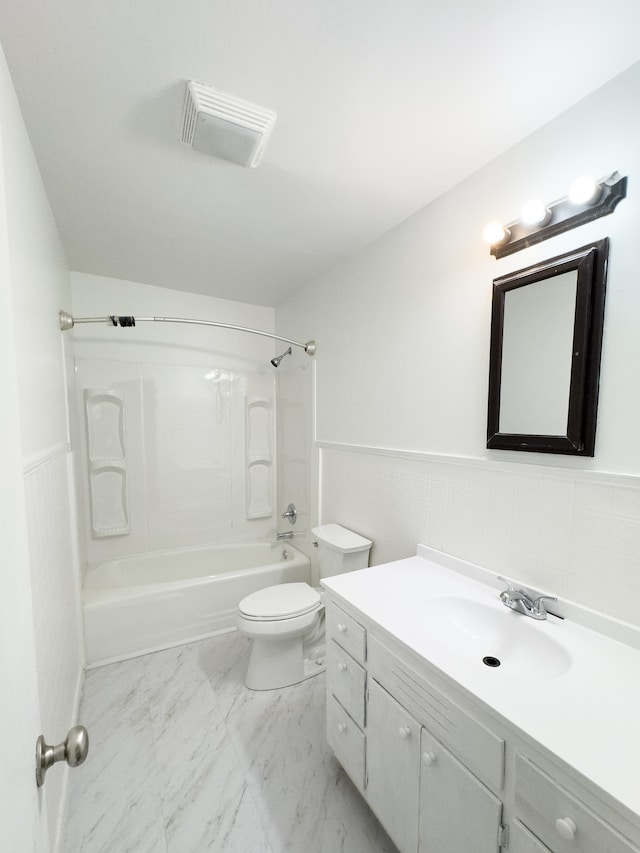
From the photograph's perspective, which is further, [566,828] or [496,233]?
Answer: [496,233]

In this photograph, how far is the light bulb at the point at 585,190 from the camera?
1043 mm

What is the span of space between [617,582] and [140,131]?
82.5 inches

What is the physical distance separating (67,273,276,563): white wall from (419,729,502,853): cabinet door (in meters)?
2.38

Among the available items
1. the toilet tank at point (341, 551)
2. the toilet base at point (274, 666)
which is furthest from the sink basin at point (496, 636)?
the toilet base at point (274, 666)

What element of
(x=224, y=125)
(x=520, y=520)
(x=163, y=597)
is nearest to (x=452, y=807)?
(x=520, y=520)

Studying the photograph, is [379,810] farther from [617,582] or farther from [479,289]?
[479,289]

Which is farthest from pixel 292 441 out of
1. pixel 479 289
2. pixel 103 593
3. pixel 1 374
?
pixel 1 374

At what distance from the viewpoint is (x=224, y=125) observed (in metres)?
1.18

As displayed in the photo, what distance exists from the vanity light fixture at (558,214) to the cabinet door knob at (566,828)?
1.46 m

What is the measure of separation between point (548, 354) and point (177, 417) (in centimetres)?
253

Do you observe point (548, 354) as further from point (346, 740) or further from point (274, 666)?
point (274, 666)

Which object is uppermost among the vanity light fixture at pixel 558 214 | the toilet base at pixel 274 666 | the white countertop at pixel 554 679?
the vanity light fixture at pixel 558 214

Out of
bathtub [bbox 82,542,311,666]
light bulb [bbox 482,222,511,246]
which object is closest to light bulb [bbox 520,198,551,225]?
light bulb [bbox 482,222,511,246]

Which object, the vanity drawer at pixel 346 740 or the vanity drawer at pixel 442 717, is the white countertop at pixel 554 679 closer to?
the vanity drawer at pixel 442 717
